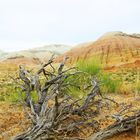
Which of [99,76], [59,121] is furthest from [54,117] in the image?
[99,76]

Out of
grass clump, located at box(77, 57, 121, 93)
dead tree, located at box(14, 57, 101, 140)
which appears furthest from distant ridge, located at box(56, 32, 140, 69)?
dead tree, located at box(14, 57, 101, 140)

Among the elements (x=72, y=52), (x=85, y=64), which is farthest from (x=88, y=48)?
(x=85, y=64)

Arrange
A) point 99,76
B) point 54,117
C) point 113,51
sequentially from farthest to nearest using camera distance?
point 113,51
point 99,76
point 54,117

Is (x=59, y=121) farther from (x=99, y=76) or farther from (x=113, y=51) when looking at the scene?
(x=113, y=51)

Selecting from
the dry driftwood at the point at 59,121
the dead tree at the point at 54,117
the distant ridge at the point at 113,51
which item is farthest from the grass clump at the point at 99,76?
the distant ridge at the point at 113,51

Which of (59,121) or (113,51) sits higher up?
(59,121)

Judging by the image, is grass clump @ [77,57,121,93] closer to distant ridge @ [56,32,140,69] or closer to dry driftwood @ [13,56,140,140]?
dry driftwood @ [13,56,140,140]

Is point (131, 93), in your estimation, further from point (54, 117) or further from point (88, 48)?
point (88, 48)

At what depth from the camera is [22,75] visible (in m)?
6.38

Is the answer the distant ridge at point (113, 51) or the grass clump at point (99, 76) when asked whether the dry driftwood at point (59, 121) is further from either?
the distant ridge at point (113, 51)

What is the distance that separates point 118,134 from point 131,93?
15.2 ft

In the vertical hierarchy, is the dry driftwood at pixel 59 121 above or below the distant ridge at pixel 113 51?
above

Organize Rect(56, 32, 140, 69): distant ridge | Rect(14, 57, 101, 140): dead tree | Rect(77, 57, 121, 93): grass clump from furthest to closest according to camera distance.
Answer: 1. Rect(56, 32, 140, 69): distant ridge
2. Rect(77, 57, 121, 93): grass clump
3. Rect(14, 57, 101, 140): dead tree

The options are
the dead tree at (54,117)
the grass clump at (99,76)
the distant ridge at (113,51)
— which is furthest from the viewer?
the distant ridge at (113,51)
